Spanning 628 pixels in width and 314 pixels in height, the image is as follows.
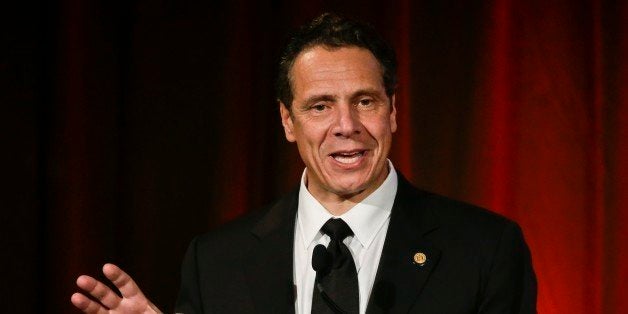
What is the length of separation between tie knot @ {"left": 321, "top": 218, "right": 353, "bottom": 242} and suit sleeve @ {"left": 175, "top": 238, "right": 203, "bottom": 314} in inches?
14.1

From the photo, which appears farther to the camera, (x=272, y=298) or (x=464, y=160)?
(x=464, y=160)

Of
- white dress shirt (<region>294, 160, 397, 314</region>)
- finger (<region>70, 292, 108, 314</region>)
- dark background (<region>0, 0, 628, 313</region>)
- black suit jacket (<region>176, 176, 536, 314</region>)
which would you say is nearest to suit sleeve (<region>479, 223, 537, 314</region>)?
black suit jacket (<region>176, 176, 536, 314</region>)

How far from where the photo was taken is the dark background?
8.63 ft

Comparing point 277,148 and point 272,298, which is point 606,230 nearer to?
point 277,148

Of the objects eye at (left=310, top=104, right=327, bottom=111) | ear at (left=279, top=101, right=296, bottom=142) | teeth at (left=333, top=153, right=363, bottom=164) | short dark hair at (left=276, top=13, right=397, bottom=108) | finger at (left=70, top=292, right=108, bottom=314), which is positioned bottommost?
finger at (left=70, top=292, right=108, bottom=314)

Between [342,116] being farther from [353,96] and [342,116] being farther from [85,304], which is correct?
[85,304]

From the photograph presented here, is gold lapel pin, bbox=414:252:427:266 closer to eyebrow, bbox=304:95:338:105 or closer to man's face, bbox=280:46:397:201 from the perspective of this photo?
man's face, bbox=280:46:397:201

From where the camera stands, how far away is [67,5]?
2.71m

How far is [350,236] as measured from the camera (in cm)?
188

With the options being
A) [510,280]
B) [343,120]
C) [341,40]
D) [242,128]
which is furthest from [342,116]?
[242,128]

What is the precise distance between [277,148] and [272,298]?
38.3 inches

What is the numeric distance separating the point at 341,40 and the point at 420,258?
0.51 metres

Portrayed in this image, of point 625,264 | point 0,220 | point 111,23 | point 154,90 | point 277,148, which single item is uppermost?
point 111,23

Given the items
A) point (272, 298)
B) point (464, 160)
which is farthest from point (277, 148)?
point (272, 298)
